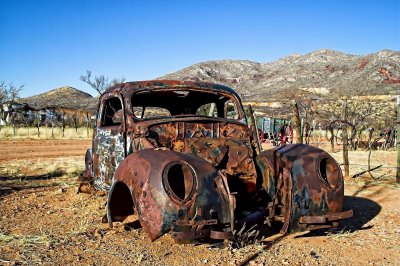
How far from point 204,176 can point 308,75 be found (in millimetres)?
62521

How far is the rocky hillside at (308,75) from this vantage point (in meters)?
44.4

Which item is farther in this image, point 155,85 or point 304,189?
point 155,85

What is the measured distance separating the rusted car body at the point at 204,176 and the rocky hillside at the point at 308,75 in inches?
1148

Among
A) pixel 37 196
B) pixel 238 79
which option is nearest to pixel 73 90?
pixel 238 79

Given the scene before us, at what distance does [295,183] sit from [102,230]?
2.21 m

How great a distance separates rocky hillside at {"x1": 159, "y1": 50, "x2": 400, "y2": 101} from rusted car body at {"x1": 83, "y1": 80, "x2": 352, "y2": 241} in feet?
95.7

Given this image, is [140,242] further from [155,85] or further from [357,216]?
[357,216]

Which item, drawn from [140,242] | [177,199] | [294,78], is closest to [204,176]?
[177,199]

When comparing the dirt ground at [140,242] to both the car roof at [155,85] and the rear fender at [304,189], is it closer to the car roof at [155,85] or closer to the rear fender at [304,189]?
the rear fender at [304,189]

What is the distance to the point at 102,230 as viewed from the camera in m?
4.39

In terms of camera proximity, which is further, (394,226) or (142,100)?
A: (142,100)

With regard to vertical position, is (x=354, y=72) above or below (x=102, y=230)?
above

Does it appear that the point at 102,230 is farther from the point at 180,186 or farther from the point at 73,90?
the point at 73,90

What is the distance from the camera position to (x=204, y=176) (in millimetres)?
3330
